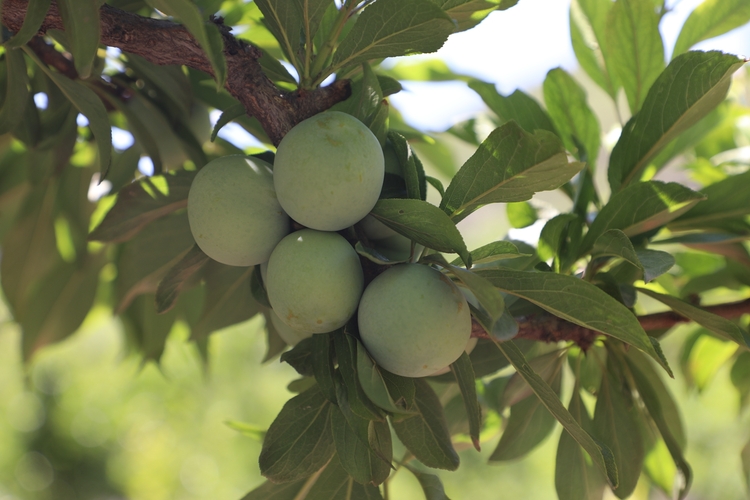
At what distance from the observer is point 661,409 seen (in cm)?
50

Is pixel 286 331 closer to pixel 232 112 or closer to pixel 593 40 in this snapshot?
pixel 232 112

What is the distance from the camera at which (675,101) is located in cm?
43

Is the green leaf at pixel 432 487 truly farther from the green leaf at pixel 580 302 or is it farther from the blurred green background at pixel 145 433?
the blurred green background at pixel 145 433

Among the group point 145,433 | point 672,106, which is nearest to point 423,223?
point 672,106

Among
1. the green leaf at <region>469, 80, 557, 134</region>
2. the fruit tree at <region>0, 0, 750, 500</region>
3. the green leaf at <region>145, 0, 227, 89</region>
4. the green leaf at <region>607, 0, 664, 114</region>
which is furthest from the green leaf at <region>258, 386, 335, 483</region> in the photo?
the green leaf at <region>607, 0, 664, 114</region>

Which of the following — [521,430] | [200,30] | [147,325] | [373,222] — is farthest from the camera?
[147,325]

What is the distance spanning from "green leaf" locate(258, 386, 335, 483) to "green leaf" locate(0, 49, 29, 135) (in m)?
0.31

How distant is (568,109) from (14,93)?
496 mm

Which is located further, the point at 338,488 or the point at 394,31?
the point at 338,488

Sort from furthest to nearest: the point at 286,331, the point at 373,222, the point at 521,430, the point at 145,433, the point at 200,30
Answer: the point at 145,433
the point at 521,430
the point at 286,331
the point at 373,222
the point at 200,30

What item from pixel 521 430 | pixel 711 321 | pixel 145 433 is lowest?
pixel 145 433

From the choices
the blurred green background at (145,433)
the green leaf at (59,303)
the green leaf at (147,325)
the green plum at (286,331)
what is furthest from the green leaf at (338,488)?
the blurred green background at (145,433)

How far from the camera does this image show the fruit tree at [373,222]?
314 mm

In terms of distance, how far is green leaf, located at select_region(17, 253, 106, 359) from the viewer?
0.70 m
